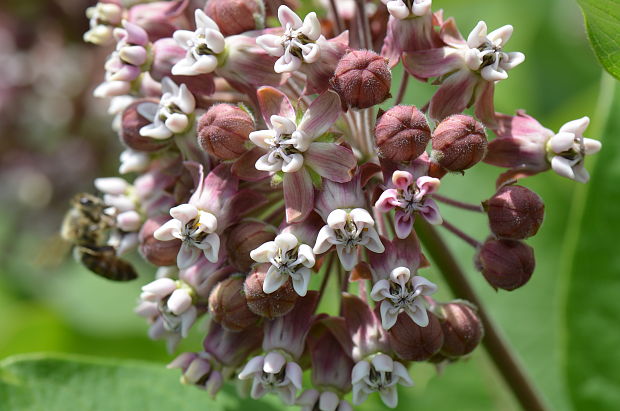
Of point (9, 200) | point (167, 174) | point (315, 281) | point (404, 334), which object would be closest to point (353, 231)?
point (404, 334)

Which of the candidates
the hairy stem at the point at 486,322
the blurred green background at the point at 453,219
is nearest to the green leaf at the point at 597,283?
the blurred green background at the point at 453,219

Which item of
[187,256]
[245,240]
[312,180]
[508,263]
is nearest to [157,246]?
[187,256]

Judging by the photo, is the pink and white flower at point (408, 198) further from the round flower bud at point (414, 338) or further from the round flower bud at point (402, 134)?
the round flower bud at point (414, 338)

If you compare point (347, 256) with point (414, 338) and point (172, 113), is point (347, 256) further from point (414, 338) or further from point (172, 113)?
point (172, 113)

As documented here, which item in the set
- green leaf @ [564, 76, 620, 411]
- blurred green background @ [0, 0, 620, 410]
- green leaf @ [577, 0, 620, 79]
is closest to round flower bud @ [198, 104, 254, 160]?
green leaf @ [577, 0, 620, 79]

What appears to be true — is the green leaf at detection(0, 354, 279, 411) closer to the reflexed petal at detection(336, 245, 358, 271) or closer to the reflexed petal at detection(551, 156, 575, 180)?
the reflexed petal at detection(336, 245, 358, 271)

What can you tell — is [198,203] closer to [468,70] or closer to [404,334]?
[404,334]
